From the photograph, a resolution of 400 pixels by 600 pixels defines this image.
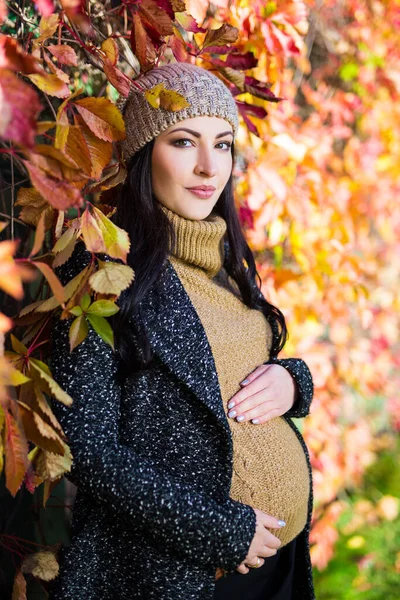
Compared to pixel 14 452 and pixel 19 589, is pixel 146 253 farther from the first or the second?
pixel 19 589

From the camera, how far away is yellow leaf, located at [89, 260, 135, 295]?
3.67ft

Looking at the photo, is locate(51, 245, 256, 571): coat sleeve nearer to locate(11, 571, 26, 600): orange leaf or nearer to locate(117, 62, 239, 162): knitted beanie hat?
locate(11, 571, 26, 600): orange leaf

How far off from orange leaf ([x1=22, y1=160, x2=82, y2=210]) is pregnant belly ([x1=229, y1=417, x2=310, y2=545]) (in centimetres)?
73

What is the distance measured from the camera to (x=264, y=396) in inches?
60.9

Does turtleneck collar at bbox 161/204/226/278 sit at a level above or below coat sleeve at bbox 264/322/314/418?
above

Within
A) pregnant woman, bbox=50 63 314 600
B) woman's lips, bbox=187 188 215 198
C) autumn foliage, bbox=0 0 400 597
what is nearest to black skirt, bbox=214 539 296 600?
pregnant woman, bbox=50 63 314 600

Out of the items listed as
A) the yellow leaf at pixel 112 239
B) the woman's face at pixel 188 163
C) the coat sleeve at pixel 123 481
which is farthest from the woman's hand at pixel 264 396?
the yellow leaf at pixel 112 239

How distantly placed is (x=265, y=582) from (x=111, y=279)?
0.90 m

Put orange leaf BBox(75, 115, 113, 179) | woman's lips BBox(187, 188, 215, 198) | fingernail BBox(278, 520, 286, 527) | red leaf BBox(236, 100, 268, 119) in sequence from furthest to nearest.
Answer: red leaf BBox(236, 100, 268, 119) < woman's lips BBox(187, 188, 215, 198) < fingernail BBox(278, 520, 286, 527) < orange leaf BBox(75, 115, 113, 179)

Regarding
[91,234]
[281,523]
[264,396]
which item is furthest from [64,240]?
[281,523]

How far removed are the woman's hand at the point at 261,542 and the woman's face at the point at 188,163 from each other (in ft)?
2.22

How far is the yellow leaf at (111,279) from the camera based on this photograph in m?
1.12

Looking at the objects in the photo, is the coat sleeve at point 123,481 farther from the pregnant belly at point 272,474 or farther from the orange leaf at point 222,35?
the orange leaf at point 222,35

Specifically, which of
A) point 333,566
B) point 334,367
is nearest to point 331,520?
point 333,566
